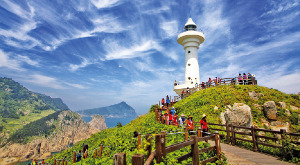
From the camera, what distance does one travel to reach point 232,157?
335 inches

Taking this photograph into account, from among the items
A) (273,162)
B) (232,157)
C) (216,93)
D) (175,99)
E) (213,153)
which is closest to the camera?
(213,153)

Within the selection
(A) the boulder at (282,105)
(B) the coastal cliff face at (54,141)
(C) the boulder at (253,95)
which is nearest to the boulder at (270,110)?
(A) the boulder at (282,105)

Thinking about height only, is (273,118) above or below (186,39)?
below

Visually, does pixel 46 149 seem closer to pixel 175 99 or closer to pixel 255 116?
pixel 175 99

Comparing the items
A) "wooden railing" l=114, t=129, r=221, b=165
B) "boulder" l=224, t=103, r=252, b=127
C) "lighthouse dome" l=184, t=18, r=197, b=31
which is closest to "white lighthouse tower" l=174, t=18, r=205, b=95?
"lighthouse dome" l=184, t=18, r=197, b=31

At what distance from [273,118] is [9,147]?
16913 centimetres

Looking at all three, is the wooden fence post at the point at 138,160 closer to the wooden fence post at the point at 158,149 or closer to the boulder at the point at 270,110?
the wooden fence post at the point at 158,149

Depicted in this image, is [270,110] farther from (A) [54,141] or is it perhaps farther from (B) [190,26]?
(A) [54,141]

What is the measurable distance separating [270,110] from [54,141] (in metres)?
170

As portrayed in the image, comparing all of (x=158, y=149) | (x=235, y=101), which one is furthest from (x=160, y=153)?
(x=235, y=101)

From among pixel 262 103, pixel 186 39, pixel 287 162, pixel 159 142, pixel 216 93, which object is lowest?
pixel 287 162

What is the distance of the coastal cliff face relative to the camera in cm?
11938

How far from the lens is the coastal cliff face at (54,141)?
11938 centimetres

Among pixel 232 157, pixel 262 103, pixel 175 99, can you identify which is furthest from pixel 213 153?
pixel 175 99
